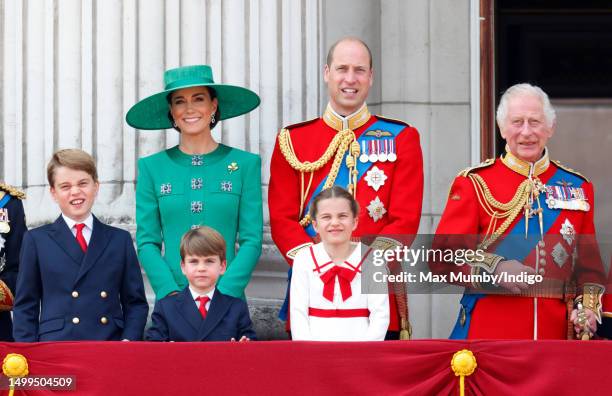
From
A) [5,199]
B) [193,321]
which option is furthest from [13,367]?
[5,199]

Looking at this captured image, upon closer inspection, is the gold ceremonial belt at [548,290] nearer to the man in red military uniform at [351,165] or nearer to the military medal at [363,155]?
the man in red military uniform at [351,165]

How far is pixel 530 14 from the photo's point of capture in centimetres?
941

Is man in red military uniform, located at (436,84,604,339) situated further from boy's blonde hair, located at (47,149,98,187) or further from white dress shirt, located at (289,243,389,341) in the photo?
boy's blonde hair, located at (47,149,98,187)

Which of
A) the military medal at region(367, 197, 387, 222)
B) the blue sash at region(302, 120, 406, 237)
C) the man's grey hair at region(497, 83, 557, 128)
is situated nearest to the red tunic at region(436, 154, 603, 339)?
the man's grey hair at region(497, 83, 557, 128)

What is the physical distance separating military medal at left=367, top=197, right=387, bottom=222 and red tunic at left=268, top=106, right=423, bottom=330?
0.04 feet

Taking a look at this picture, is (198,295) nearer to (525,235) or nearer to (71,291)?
(71,291)

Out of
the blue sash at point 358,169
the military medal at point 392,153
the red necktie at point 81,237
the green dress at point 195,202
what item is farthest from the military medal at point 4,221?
the military medal at point 392,153

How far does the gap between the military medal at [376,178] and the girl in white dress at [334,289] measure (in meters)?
→ 0.45

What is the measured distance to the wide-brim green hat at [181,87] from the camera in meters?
7.04

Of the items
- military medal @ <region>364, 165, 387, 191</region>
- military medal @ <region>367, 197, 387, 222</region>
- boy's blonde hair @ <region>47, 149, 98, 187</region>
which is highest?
boy's blonde hair @ <region>47, 149, 98, 187</region>

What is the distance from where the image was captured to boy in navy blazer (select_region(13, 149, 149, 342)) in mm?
6480

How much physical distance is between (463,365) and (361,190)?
133 cm

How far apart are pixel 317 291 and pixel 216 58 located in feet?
7.15

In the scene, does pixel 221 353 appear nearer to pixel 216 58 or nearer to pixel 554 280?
pixel 554 280
